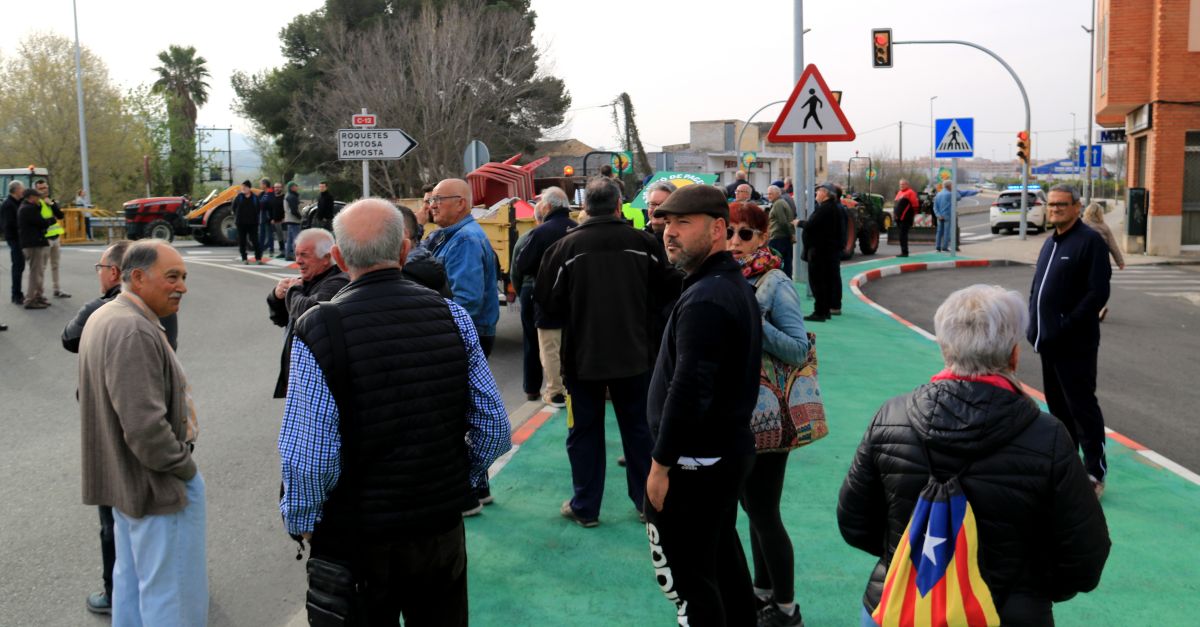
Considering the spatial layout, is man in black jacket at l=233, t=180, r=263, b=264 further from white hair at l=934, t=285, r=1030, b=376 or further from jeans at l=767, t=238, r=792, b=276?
white hair at l=934, t=285, r=1030, b=376

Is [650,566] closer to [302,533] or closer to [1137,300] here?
[302,533]

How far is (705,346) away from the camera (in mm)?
3281

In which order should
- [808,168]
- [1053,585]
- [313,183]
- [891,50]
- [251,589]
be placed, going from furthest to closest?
[313,183]
[891,50]
[808,168]
[251,589]
[1053,585]

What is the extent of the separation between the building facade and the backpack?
1017 inches

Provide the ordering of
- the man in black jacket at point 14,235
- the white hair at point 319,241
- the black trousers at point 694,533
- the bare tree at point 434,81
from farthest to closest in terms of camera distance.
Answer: the bare tree at point 434,81 < the man in black jacket at point 14,235 < the white hair at point 319,241 < the black trousers at point 694,533

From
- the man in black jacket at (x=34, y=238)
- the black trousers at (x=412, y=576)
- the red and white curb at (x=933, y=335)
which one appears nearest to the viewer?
the black trousers at (x=412, y=576)

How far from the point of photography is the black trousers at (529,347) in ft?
27.9

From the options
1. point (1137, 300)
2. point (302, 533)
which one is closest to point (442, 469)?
point (302, 533)

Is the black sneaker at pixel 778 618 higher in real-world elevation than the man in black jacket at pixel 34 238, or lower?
lower

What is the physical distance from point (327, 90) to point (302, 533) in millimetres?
37772

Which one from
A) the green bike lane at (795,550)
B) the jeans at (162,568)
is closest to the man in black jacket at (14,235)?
the green bike lane at (795,550)

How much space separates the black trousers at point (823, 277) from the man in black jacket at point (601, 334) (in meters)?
8.04

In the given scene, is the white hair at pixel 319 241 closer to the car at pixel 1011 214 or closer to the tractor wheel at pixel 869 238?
the tractor wheel at pixel 869 238

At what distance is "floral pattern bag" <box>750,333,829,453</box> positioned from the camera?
391cm
